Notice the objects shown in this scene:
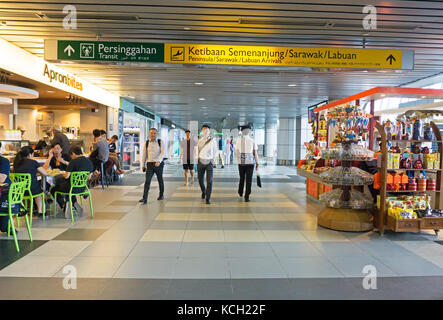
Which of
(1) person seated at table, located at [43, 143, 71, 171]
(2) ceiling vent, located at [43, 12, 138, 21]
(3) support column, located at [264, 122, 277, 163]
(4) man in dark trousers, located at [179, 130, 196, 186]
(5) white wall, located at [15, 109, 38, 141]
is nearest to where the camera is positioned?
(2) ceiling vent, located at [43, 12, 138, 21]

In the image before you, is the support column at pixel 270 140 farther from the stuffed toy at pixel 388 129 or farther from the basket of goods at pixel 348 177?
the stuffed toy at pixel 388 129

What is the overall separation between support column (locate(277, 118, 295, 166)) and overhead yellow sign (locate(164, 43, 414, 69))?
15.5m

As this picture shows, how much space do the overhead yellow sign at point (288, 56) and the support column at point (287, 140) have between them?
15.5 m

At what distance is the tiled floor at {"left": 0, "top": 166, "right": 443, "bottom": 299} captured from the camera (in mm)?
3129

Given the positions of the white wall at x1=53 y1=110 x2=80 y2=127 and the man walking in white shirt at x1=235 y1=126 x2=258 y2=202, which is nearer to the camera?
the man walking in white shirt at x1=235 y1=126 x2=258 y2=202

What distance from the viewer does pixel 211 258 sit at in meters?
3.99

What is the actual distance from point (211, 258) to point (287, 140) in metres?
18.2

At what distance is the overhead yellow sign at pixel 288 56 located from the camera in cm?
589

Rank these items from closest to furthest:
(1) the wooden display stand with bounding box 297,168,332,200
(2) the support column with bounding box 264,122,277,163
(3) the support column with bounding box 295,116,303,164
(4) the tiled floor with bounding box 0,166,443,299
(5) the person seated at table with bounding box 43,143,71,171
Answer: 1. (4) the tiled floor with bounding box 0,166,443,299
2. (5) the person seated at table with bounding box 43,143,71,171
3. (1) the wooden display stand with bounding box 297,168,332,200
4. (3) the support column with bounding box 295,116,303,164
5. (2) the support column with bounding box 264,122,277,163

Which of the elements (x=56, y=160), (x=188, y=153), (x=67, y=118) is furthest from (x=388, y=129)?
(x=67, y=118)

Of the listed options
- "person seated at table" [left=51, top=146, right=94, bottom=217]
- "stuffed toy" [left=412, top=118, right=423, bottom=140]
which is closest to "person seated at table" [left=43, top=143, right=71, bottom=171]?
"person seated at table" [left=51, top=146, right=94, bottom=217]
